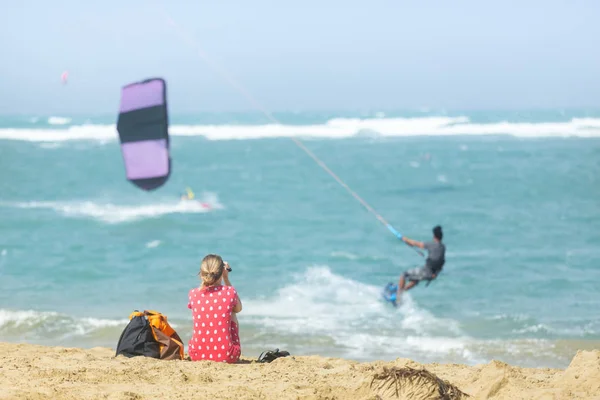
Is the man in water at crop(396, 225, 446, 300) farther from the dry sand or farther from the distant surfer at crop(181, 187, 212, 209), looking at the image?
the distant surfer at crop(181, 187, 212, 209)

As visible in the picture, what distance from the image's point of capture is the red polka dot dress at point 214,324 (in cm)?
538

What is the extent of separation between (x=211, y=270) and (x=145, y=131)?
171 inches

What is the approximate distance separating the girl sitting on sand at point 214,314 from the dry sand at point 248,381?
0.57 ft

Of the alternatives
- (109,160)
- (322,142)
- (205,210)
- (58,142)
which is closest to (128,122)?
(205,210)

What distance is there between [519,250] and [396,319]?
5085 millimetres

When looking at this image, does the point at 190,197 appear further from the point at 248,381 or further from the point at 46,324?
the point at 248,381

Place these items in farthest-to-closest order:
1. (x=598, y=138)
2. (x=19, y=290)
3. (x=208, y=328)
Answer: (x=598, y=138)
(x=19, y=290)
(x=208, y=328)

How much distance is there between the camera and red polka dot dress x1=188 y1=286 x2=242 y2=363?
17.6 feet

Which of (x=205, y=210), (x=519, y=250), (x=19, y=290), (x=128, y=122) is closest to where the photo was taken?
(x=128, y=122)

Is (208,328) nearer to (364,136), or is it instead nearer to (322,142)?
(322,142)

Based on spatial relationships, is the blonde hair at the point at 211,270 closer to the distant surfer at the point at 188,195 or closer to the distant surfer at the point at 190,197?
the distant surfer at the point at 190,197

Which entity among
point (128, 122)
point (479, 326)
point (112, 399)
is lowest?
point (479, 326)

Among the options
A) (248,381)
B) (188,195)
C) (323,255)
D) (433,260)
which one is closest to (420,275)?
(433,260)

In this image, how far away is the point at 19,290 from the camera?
1124cm
